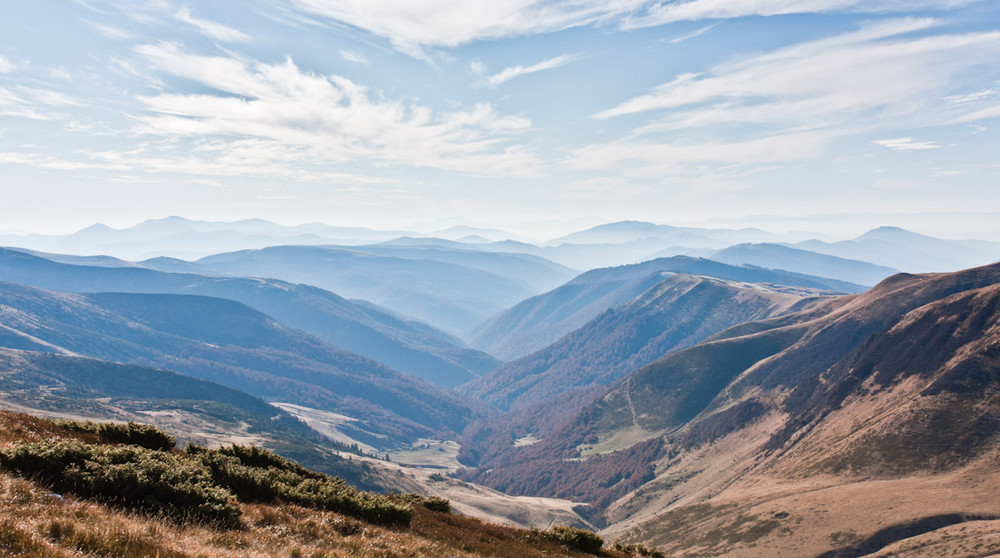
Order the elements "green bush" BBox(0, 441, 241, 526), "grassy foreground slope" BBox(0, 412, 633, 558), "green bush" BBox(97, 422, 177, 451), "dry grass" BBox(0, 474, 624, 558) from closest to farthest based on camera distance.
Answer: "dry grass" BBox(0, 474, 624, 558), "grassy foreground slope" BBox(0, 412, 633, 558), "green bush" BBox(0, 441, 241, 526), "green bush" BBox(97, 422, 177, 451)

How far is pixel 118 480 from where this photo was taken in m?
16.6

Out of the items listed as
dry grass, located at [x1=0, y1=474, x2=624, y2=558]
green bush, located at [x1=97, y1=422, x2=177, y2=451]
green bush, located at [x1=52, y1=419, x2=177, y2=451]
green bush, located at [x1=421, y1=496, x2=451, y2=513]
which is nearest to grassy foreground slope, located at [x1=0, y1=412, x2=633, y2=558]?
dry grass, located at [x1=0, y1=474, x2=624, y2=558]

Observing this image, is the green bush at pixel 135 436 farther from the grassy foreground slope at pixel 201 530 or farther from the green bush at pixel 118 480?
the green bush at pixel 118 480

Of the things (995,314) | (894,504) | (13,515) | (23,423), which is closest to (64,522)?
(13,515)

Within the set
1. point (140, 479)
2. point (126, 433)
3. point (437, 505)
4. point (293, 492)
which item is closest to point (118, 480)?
point (140, 479)

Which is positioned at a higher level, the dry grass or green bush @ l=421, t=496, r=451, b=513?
the dry grass

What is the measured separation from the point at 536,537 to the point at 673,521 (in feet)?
613

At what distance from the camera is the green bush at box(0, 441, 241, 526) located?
643 inches

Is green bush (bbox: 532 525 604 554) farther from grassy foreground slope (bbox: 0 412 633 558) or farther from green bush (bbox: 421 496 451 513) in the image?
green bush (bbox: 421 496 451 513)

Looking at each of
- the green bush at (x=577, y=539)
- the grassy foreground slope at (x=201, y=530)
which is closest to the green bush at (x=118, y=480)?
the grassy foreground slope at (x=201, y=530)

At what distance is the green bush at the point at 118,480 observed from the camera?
16.3 m

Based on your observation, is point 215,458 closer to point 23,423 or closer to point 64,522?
point 23,423

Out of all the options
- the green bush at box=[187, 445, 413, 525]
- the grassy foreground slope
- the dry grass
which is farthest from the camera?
the green bush at box=[187, 445, 413, 525]

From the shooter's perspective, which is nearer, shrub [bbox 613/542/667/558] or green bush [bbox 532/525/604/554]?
green bush [bbox 532/525/604/554]
